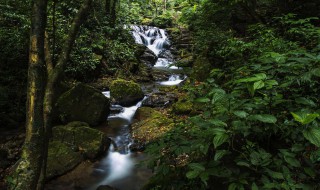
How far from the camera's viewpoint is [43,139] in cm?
217

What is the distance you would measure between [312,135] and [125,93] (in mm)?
9218

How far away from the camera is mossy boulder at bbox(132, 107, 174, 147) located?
23.5 feet

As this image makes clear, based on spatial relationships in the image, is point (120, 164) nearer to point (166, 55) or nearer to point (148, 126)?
point (148, 126)

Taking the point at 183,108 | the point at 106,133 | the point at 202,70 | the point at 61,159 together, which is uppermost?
the point at 202,70

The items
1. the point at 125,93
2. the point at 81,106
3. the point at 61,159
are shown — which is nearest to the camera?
the point at 61,159

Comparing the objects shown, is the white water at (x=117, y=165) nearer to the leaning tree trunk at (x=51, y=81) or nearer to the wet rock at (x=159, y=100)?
the wet rock at (x=159, y=100)

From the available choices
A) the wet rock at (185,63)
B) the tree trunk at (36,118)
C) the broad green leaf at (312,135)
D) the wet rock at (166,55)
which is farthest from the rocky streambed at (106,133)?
the wet rock at (166,55)

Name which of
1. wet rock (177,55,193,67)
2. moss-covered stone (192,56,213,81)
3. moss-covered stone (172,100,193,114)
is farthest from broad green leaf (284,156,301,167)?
moss-covered stone (192,56,213,81)

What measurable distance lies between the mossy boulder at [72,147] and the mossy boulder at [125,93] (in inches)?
Answer: 125

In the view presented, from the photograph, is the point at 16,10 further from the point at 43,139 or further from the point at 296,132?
the point at 296,132

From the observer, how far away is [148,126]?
7801 mm

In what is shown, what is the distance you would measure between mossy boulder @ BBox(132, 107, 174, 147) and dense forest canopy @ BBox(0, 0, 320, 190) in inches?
17.7

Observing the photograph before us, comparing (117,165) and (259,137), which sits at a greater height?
(259,137)

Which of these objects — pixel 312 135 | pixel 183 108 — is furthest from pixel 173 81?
pixel 312 135
